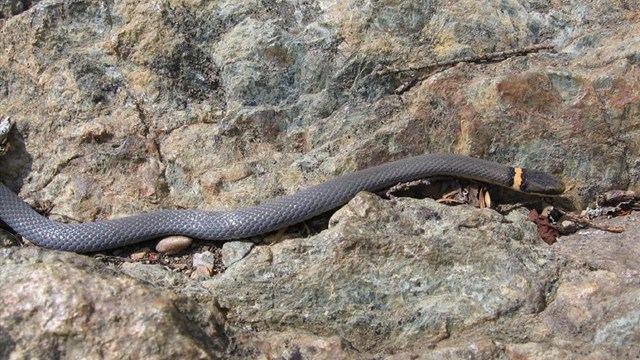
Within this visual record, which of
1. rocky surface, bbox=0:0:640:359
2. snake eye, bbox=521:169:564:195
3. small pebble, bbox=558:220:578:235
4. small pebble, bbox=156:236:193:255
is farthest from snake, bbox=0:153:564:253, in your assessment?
small pebble, bbox=558:220:578:235

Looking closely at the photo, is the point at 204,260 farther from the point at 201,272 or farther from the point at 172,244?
the point at 172,244

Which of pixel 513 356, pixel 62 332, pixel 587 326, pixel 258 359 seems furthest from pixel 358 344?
pixel 62 332

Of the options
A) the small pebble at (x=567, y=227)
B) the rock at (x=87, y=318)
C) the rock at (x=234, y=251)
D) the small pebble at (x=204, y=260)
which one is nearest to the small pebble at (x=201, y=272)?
the small pebble at (x=204, y=260)

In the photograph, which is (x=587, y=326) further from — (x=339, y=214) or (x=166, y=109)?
(x=166, y=109)

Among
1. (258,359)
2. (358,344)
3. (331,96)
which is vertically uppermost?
(331,96)

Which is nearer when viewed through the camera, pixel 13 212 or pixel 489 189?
pixel 13 212

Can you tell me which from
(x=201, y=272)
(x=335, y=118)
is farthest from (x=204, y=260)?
(x=335, y=118)

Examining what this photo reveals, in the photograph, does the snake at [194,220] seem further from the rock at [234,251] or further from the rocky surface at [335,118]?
the rocky surface at [335,118]
